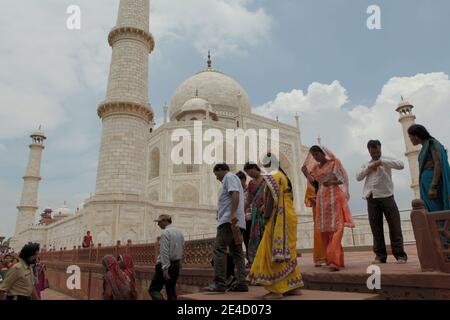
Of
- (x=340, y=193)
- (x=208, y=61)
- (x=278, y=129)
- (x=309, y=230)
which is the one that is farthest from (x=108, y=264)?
(x=208, y=61)

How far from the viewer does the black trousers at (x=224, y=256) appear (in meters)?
3.30

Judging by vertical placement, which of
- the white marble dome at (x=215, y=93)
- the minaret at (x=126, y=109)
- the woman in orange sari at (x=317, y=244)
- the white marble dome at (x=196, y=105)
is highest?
the white marble dome at (x=215, y=93)

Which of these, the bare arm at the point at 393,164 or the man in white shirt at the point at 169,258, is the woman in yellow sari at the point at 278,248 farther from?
the bare arm at the point at 393,164

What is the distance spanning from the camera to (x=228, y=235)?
3.39 meters

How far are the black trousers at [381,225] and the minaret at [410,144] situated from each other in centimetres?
1897

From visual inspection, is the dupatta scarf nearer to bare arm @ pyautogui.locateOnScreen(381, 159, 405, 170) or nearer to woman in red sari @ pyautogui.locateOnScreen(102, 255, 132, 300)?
bare arm @ pyautogui.locateOnScreen(381, 159, 405, 170)

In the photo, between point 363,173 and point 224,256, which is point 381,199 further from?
point 224,256

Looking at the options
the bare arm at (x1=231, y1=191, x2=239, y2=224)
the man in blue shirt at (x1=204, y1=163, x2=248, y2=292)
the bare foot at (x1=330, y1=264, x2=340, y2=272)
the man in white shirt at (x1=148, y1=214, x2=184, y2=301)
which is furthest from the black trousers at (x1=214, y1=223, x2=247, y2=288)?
the bare foot at (x1=330, y1=264, x2=340, y2=272)

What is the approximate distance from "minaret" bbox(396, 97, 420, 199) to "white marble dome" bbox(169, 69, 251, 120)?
13.9 metres

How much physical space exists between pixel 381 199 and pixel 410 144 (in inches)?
772

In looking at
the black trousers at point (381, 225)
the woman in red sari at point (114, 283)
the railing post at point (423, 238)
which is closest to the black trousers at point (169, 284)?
the woman in red sari at point (114, 283)
